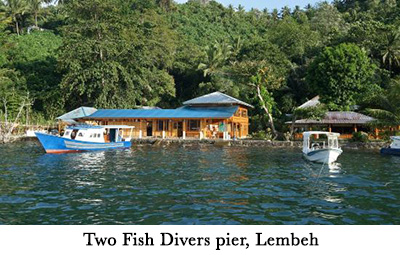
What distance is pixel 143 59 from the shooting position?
5225 cm

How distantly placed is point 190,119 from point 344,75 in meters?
23.8

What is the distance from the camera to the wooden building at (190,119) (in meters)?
41.4

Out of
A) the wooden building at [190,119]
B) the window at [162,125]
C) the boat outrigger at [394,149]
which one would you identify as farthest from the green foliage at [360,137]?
the window at [162,125]

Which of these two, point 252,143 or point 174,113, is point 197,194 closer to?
point 252,143

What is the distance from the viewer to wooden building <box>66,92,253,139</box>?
4141 centimetres

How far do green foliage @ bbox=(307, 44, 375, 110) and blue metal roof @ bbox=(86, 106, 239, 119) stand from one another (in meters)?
15.8

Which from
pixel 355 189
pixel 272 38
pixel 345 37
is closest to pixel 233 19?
pixel 272 38

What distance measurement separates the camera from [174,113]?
4244cm

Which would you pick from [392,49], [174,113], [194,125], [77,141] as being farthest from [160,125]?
[392,49]

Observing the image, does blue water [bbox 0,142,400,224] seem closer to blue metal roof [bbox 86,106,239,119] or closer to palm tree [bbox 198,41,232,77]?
blue metal roof [bbox 86,106,239,119]

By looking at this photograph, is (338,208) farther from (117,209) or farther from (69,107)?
(69,107)

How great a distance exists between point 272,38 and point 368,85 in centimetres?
2732

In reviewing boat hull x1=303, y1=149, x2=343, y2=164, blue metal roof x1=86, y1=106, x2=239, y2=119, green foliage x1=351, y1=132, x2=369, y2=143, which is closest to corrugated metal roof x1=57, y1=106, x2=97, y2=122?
blue metal roof x1=86, y1=106, x2=239, y2=119

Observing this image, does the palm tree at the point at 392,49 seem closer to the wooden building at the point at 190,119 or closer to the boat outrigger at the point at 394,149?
the wooden building at the point at 190,119
